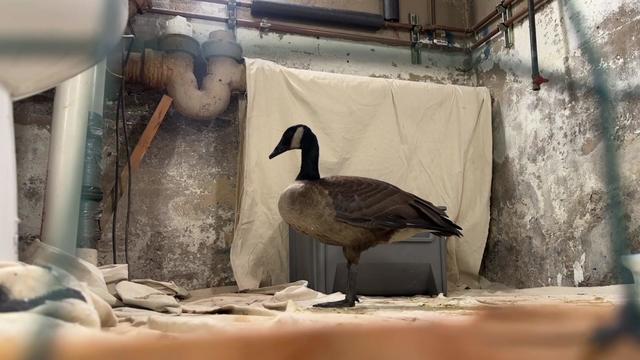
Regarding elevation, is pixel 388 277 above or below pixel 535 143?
below

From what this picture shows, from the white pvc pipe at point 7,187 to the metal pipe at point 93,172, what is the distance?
40cm

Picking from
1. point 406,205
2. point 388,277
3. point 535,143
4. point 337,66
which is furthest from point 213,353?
point 337,66

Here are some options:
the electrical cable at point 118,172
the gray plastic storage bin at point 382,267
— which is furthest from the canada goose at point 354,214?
the electrical cable at point 118,172

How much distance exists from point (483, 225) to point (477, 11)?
50.2 inches

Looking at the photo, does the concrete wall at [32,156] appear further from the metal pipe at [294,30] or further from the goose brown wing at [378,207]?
the goose brown wing at [378,207]

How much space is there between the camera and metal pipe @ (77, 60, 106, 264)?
5.55 feet

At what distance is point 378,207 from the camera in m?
1.50

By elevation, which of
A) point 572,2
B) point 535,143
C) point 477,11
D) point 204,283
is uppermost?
point 477,11

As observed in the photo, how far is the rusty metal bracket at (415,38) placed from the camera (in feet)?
9.98

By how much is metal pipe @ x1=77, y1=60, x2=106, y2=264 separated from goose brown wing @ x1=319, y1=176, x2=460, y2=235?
741 mm

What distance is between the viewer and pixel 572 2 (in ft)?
0.87

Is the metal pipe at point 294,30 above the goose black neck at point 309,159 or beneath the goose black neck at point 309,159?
above

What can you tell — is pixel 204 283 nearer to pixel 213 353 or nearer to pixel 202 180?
pixel 202 180

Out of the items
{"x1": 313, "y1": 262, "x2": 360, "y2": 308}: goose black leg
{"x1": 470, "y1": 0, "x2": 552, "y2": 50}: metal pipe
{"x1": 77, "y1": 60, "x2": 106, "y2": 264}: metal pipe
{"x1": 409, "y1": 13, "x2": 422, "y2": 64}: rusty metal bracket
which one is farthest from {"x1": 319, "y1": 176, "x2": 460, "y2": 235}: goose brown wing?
{"x1": 409, "y1": 13, "x2": 422, "y2": 64}: rusty metal bracket
